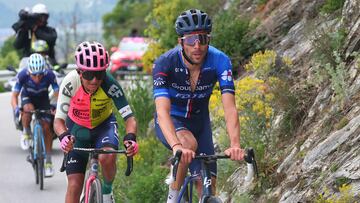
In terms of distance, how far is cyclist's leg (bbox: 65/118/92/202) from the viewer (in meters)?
8.86

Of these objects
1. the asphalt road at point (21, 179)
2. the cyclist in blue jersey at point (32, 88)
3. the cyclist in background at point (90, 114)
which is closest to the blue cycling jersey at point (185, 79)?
the cyclist in background at point (90, 114)

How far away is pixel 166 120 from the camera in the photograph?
7578mm

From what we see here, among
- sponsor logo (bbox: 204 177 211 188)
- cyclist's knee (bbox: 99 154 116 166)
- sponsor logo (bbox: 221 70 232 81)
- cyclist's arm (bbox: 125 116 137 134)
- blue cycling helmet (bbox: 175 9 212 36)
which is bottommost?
sponsor logo (bbox: 204 177 211 188)

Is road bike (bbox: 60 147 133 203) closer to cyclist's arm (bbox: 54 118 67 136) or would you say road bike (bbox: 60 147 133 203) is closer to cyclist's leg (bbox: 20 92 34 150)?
cyclist's arm (bbox: 54 118 67 136)

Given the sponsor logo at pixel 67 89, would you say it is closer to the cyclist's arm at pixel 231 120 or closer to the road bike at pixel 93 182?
the road bike at pixel 93 182

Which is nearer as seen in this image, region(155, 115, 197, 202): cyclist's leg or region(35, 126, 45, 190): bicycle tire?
region(155, 115, 197, 202): cyclist's leg

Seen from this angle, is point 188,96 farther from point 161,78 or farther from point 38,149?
point 38,149

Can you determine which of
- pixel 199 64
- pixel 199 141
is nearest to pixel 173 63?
pixel 199 64

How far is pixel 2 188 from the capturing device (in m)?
13.8

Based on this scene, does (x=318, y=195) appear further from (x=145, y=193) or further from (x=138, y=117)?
(x=138, y=117)

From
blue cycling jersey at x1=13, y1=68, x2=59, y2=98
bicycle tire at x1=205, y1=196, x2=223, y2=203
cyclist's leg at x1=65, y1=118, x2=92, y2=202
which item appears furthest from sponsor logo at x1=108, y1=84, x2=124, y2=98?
blue cycling jersey at x1=13, y1=68, x2=59, y2=98

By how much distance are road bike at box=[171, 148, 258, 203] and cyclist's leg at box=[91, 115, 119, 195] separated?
121 cm

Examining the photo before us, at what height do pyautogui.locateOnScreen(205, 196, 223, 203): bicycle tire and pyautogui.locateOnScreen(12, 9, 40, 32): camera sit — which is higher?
pyautogui.locateOnScreen(12, 9, 40, 32): camera

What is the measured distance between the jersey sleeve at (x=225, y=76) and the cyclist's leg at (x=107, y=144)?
143 cm
